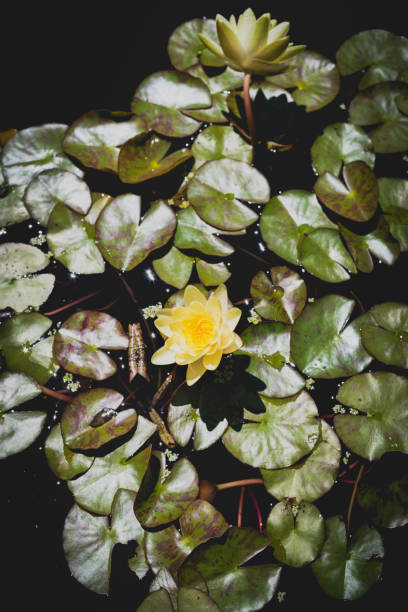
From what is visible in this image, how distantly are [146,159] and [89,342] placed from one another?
3.40 ft

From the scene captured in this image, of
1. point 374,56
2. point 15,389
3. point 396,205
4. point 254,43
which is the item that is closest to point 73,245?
point 15,389

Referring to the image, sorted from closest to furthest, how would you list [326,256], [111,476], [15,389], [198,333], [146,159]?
[198,333] < [111,476] < [15,389] < [326,256] < [146,159]

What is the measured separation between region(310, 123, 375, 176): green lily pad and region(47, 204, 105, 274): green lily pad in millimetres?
1313

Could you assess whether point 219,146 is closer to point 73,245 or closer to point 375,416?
point 73,245

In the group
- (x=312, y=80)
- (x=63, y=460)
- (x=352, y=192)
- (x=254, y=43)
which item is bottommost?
(x=63, y=460)

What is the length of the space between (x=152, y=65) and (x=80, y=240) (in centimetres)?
135

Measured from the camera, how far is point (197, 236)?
2002mm

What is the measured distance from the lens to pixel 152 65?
250cm

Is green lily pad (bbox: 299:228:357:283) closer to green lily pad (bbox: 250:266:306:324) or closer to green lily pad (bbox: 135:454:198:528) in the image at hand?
green lily pad (bbox: 250:266:306:324)

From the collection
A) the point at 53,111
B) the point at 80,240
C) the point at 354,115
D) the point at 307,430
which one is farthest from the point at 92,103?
the point at 307,430

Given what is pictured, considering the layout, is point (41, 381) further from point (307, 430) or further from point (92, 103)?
point (92, 103)

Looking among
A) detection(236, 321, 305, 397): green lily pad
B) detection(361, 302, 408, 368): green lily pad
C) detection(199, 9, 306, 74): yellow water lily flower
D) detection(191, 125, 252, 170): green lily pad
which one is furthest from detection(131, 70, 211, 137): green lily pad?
detection(361, 302, 408, 368): green lily pad

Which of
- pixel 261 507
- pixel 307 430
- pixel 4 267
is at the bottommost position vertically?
pixel 261 507

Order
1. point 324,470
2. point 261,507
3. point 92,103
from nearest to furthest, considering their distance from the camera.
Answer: point 324,470 → point 261,507 → point 92,103
